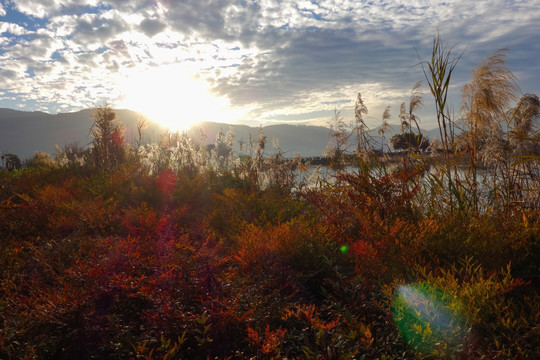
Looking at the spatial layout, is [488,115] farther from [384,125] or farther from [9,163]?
[9,163]

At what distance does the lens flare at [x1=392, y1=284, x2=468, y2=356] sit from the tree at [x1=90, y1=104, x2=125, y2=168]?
8207mm

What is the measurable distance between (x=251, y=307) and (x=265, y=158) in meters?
5.02

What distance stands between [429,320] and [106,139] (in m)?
8.84

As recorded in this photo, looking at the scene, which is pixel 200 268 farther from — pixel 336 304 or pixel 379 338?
pixel 379 338

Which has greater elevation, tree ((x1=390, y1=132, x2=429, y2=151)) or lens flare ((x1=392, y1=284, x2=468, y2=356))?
tree ((x1=390, y1=132, x2=429, y2=151))

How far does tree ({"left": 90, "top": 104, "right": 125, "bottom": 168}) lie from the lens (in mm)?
8867

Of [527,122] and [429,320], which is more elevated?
[527,122]

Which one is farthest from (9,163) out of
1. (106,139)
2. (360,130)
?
(360,130)

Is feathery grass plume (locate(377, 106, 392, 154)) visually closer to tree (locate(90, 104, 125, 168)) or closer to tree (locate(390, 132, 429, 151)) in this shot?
tree (locate(390, 132, 429, 151))

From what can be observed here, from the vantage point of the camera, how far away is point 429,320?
2160mm

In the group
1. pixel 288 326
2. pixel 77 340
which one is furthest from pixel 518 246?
pixel 77 340

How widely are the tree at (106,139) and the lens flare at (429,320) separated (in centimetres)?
821

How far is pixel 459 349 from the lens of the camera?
1.92 meters

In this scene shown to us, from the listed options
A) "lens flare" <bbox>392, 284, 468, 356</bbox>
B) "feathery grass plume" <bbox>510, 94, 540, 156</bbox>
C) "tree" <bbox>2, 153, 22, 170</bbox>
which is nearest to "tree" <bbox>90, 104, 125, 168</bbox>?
"tree" <bbox>2, 153, 22, 170</bbox>
